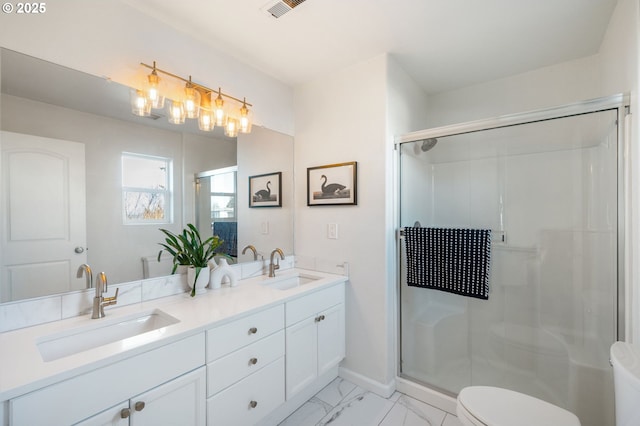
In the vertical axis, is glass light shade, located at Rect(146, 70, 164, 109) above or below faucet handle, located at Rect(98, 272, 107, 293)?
above

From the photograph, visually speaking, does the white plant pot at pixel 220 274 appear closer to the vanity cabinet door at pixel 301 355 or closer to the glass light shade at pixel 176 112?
the vanity cabinet door at pixel 301 355

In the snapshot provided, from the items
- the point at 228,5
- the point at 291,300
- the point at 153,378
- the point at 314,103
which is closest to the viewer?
the point at 153,378

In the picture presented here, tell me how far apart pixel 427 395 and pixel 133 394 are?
174 cm

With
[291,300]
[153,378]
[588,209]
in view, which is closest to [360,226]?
[291,300]

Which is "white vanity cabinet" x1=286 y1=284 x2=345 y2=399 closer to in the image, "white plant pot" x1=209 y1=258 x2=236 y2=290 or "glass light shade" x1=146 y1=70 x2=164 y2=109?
"white plant pot" x1=209 y1=258 x2=236 y2=290

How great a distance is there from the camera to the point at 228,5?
5.01 feet

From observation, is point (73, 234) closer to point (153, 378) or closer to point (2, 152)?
point (2, 152)

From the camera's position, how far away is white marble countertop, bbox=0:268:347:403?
2.91 feet

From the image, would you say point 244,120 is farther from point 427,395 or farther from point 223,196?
point 427,395

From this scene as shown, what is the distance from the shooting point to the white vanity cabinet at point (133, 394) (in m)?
0.88

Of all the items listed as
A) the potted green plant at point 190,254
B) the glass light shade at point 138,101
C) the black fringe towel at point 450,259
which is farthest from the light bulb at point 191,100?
the black fringe towel at point 450,259

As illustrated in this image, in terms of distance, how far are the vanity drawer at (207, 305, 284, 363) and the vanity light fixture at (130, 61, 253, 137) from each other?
4.00 ft

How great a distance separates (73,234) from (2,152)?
16.5 inches

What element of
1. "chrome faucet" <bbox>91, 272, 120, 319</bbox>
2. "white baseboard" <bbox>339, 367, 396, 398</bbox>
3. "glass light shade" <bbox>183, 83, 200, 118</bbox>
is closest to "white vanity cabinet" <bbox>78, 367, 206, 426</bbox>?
"chrome faucet" <bbox>91, 272, 120, 319</bbox>
